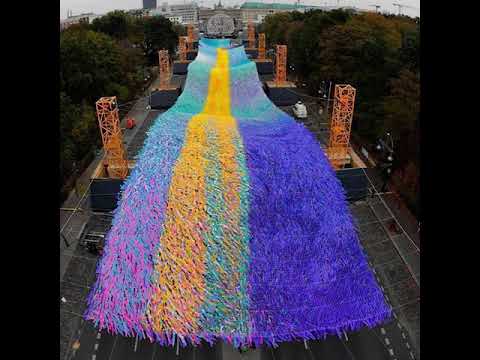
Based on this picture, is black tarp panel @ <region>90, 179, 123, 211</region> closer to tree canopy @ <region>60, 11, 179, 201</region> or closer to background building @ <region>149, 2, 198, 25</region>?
tree canopy @ <region>60, 11, 179, 201</region>

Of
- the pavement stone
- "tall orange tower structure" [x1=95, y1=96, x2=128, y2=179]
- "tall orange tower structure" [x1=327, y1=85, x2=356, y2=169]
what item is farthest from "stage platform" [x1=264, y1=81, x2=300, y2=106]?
the pavement stone

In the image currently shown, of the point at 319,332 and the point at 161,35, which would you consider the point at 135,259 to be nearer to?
the point at 319,332

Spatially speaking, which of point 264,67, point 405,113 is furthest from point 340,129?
point 264,67

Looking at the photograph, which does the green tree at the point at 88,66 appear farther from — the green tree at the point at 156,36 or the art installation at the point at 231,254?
the green tree at the point at 156,36

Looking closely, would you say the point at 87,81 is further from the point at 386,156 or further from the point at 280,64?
the point at 386,156

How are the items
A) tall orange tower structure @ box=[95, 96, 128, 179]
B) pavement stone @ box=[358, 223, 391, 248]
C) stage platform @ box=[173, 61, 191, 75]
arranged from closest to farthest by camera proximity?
pavement stone @ box=[358, 223, 391, 248], tall orange tower structure @ box=[95, 96, 128, 179], stage platform @ box=[173, 61, 191, 75]

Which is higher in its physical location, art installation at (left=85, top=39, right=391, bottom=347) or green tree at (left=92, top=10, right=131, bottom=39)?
green tree at (left=92, top=10, right=131, bottom=39)

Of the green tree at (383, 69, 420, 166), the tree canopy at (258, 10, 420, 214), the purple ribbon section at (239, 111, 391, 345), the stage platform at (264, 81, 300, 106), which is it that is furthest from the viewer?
the stage platform at (264, 81, 300, 106)

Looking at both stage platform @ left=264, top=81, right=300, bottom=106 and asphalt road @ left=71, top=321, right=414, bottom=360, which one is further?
stage platform @ left=264, top=81, right=300, bottom=106
